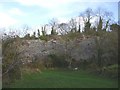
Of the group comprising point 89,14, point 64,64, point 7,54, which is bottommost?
point 64,64

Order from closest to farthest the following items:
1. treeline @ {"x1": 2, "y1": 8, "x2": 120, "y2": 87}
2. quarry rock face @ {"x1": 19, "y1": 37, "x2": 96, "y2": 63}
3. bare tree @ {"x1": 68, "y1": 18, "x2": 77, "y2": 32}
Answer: treeline @ {"x1": 2, "y1": 8, "x2": 120, "y2": 87} → quarry rock face @ {"x1": 19, "y1": 37, "x2": 96, "y2": 63} → bare tree @ {"x1": 68, "y1": 18, "x2": 77, "y2": 32}

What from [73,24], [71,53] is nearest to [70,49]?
[71,53]

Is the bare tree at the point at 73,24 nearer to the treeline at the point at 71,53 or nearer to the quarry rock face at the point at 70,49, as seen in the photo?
the treeline at the point at 71,53

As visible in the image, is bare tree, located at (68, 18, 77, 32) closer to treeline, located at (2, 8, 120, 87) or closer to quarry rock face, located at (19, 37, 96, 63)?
treeline, located at (2, 8, 120, 87)

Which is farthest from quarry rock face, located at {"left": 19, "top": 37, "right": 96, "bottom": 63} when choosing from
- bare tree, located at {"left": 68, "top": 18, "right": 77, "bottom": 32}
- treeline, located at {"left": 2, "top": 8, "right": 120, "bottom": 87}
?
bare tree, located at {"left": 68, "top": 18, "right": 77, "bottom": 32}

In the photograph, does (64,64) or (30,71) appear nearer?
(30,71)

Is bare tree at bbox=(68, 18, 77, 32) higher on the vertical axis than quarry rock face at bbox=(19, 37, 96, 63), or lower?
higher

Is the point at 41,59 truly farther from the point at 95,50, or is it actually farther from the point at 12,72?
the point at 12,72

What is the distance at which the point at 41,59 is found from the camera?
862 inches

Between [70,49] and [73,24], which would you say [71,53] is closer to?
[70,49]

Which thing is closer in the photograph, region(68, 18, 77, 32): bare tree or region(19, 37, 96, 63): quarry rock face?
region(19, 37, 96, 63): quarry rock face

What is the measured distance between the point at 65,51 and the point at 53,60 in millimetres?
1254

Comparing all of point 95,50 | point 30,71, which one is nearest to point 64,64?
point 95,50

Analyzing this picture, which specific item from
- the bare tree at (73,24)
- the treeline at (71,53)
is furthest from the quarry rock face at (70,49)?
the bare tree at (73,24)
